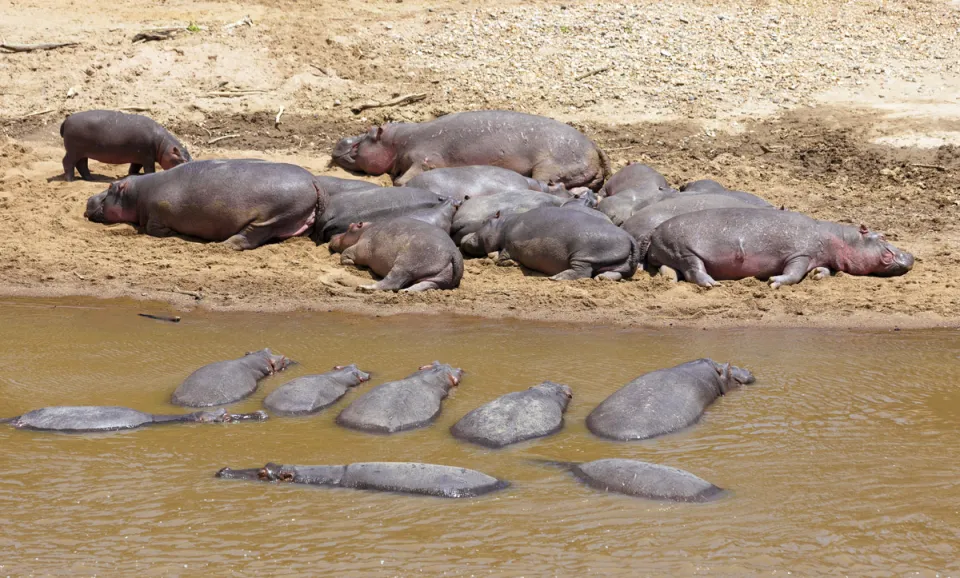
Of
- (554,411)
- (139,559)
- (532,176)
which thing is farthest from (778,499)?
(532,176)

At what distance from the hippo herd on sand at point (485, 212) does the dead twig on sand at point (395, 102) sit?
1.85 meters

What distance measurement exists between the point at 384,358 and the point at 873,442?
3233 mm

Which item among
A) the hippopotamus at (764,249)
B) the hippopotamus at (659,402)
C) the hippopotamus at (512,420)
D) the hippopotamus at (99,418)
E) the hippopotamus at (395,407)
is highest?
the hippopotamus at (764,249)

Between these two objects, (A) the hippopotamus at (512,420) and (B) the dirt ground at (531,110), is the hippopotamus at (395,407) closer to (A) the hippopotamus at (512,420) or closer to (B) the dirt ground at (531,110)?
(A) the hippopotamus at (512,420)

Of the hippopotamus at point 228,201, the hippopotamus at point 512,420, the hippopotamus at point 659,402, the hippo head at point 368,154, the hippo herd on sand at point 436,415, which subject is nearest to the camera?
the hippo herd on sand at point 436,415

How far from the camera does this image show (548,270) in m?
9.78

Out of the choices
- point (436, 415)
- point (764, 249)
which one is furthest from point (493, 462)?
point (764, 249)

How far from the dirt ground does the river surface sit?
31.7 inches

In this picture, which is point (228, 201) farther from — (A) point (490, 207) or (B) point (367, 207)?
(A) point (490, 207)

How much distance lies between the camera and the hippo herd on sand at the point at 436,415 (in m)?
5.45

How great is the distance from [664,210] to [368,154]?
382 centimetres

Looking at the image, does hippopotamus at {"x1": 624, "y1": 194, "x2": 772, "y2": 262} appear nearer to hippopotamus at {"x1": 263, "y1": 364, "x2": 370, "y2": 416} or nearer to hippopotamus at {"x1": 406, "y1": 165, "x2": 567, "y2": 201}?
hippopotamus at {"x1": 406, "y1": 165, "x2": 567, "y2": 201}

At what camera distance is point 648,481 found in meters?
5.39

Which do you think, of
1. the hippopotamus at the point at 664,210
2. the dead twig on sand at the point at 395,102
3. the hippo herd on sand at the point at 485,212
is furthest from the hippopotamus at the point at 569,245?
the dead twig on sand at the point at 395,102
